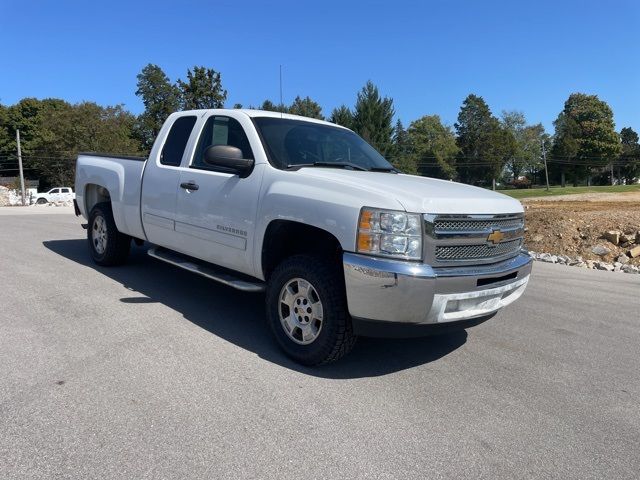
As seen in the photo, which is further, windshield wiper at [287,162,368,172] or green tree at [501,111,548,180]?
green tree at [501,111,548,180]

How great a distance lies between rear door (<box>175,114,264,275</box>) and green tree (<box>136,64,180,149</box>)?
7620 cm

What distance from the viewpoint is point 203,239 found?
15.8 ft

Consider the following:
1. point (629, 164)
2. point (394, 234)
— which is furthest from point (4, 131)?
point (629, 164)

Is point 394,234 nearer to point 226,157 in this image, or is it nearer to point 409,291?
point 409,291

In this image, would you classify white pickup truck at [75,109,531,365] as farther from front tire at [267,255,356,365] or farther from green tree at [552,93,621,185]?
green tree at [552,93,621,185]

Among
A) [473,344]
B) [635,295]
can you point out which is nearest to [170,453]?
[473,344]

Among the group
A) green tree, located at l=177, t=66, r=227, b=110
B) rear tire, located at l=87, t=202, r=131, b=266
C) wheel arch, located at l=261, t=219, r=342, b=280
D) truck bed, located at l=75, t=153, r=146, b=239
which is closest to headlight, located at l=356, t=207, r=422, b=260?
wheel arch, located at l=261, t=219, r=342, b=280

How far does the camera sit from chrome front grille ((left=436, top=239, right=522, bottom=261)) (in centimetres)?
351

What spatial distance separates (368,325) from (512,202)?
1783 mm

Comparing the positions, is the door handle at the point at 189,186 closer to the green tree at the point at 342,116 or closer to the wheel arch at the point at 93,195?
the wheel arch at the point at 93,195

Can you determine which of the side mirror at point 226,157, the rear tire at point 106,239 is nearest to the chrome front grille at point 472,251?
the side mirror at point 226,157

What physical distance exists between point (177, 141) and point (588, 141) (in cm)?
9089

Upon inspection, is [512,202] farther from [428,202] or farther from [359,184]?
[359,184]

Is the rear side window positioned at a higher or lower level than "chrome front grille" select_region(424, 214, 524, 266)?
higher
